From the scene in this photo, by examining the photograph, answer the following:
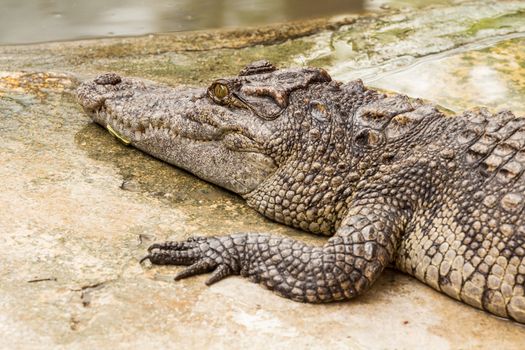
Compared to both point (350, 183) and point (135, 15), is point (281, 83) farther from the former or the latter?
point (135, 15)

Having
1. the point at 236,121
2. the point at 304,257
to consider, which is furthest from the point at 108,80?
the point at 304,257

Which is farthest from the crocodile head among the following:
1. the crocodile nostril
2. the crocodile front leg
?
the crocodile front leg

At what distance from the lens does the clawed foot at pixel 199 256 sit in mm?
3504

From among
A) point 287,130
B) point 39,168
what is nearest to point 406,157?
point 287,130

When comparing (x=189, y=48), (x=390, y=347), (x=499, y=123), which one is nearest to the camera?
(x=390, y=347)

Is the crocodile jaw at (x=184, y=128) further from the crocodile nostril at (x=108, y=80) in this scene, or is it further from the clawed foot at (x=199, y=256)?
the clawed foot at (x=199, y=256)

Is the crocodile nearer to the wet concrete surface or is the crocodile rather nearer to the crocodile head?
the crocodile head

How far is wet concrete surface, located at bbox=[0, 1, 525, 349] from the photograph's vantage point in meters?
3.09

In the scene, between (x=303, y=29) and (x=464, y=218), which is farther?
(x=303, y=29)

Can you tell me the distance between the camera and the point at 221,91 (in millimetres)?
4355

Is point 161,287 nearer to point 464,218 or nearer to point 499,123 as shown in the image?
point 464,218

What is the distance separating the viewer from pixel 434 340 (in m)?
3.12

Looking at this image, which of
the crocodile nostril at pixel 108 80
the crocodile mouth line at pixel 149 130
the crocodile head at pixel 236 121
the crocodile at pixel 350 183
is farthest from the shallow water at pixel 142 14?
the crocodile at pixel 350 183

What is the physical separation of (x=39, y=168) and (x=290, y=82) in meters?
1.69
